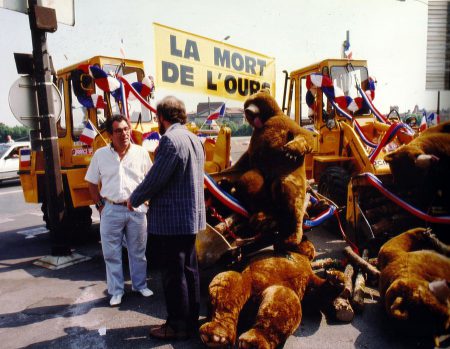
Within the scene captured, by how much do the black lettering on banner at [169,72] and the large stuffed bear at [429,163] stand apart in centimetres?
304

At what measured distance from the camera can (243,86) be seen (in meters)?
5.84

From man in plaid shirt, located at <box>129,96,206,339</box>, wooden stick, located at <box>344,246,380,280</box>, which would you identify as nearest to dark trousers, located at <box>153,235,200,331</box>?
man in plaid shirt, located at <box>129,96,206,339</box>

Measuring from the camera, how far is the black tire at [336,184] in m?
5.43

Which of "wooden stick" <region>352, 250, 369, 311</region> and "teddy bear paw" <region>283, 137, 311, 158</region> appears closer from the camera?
"wooden stick" <region>352, 250, 369, 311</region>

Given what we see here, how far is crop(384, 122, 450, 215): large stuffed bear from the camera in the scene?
9.51ft

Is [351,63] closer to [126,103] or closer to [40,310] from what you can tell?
[126,103]

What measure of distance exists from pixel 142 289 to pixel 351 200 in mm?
2697

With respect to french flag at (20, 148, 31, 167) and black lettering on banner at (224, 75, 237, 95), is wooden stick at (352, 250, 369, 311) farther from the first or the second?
french flag at (20, 148, 31, 167)

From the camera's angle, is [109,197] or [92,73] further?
[92,73]

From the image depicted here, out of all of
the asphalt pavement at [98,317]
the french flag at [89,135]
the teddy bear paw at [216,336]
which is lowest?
the asphalt pavement at [98,317]

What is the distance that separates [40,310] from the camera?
3.51 meters

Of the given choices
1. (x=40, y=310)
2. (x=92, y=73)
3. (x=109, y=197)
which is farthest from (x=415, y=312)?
(x=92, y=73)

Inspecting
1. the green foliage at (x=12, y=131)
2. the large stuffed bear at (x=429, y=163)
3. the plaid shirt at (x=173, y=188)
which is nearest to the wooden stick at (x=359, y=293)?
the large stuffed bear at (x=429, y=163)

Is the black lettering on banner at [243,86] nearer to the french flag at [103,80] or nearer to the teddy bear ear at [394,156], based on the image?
the french flag at [103,80]
